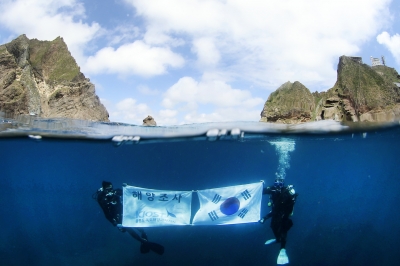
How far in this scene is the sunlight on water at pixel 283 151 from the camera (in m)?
17.9

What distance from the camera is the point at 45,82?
2934 centimetres

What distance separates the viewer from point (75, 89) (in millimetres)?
27812

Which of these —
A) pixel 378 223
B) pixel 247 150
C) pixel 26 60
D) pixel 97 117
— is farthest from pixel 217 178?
pixel 26 60

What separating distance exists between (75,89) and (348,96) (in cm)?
2399

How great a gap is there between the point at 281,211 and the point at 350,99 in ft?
28.6

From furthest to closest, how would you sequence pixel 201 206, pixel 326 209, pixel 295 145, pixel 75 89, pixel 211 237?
pixel 75 89
pixel 326 209
pixel 211 237
pixel 295 145
pixel 201 206

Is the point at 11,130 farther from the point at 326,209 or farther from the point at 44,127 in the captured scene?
the point at 326,209

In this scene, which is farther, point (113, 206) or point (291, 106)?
point (291, 106)

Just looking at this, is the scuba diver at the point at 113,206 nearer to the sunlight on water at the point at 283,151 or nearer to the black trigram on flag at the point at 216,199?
the black trigram on flag at the point at 216,199

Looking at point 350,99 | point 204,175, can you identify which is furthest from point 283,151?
point 204,175

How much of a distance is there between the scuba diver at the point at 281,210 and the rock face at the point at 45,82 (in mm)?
21743

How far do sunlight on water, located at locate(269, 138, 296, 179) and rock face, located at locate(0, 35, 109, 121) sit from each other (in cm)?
1774

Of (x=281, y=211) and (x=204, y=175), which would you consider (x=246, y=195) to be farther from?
(x=204, y=175)

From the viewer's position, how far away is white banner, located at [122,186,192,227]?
10.2 meters
